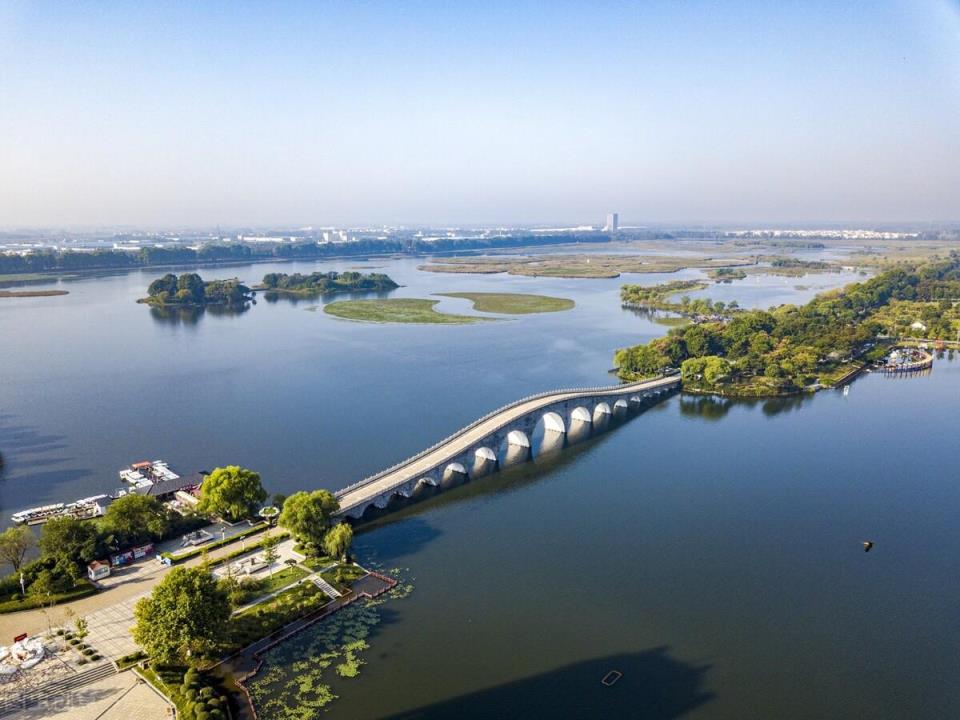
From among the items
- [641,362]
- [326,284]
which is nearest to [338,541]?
[641,362]

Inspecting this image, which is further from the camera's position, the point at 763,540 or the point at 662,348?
the point at 662,348

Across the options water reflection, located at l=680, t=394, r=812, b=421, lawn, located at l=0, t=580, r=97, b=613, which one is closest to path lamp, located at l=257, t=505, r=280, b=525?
lawn, located at l=0, t=580, r=97, b=613

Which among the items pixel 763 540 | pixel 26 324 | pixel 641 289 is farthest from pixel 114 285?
pixel 763 540

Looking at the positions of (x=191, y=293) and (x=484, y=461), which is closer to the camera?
(x=484, y=461)

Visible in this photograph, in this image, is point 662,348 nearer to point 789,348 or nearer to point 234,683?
point 789,348

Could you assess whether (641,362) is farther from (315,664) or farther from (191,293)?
(191,293)

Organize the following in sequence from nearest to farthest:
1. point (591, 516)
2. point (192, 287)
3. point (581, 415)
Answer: point (591, 516), point (581, 415), point (192, 287)
